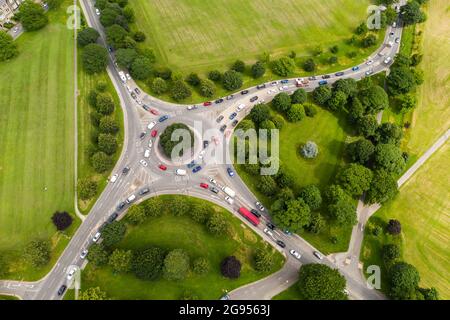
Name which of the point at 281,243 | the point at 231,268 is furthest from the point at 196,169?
the point at 281,243

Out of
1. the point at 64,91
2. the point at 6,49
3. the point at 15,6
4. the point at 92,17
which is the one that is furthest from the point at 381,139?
the point at 15,6

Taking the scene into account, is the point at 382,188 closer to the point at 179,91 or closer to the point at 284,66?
the point at 284,66

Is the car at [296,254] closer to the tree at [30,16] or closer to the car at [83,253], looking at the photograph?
the car at [83,253]

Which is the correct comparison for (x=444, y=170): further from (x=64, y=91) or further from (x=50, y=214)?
(x=64, y=91)

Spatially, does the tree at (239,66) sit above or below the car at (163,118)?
above

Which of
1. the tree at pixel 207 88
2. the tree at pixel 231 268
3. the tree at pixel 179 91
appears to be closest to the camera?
the tree at pixel 231 268

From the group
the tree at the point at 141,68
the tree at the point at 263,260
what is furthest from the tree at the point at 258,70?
the tree at the point at 263,260

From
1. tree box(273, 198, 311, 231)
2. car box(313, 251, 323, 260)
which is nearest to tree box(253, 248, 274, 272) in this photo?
tree box(273, 198, 311, 231)

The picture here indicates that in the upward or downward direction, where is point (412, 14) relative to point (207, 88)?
downward
